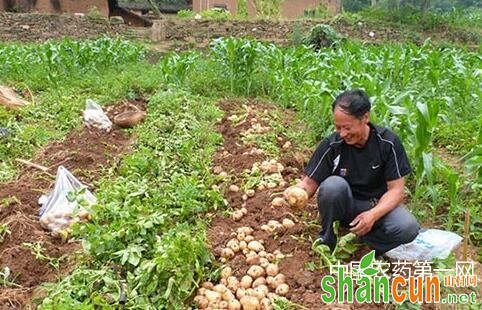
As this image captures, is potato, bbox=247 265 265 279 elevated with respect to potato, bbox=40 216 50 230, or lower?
elevated

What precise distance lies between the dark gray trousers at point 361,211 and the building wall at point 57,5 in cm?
1812

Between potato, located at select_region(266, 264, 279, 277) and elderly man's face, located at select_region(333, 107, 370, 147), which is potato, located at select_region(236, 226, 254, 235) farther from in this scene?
elderly man's face, located at select_region(333, 107, 370, 147)

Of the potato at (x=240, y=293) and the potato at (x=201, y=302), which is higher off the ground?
the potato at (x=240, y=293)

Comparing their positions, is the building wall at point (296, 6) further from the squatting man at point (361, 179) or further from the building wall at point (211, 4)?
the squatting man at point (361, 179)

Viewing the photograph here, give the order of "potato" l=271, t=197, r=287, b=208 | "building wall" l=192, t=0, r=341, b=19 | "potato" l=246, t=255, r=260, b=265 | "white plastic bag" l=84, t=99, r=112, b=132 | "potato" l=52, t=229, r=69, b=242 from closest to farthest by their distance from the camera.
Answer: "potato" l=246, t=255, r=260, b=265
"potato" l=52, t=229, r=69, b=242
"potato" l=271, t=197, r=287, b=208
"white plastic bag" l=84, t=99, r=112, b=132
"building wall" l=192, t=0, r=341, b=19

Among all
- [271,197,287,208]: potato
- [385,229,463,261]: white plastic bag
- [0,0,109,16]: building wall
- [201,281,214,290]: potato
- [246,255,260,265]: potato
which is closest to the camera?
[201,281,214,290]: potato

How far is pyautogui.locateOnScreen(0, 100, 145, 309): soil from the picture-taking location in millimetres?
3283

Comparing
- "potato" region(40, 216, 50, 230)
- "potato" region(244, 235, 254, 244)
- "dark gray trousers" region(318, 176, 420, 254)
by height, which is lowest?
"potato" region(40, 216, 50, 230)

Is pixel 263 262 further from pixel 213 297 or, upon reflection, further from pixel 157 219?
pixel 157 219

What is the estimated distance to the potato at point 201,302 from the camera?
2.87 meters

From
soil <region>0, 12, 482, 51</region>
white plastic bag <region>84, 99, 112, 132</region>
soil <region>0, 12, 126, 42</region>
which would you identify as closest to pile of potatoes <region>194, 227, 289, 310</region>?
white plastic bag <region>84, 99, 112, 132</region>

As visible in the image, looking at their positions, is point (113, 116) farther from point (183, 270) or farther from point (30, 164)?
point (183, 270)

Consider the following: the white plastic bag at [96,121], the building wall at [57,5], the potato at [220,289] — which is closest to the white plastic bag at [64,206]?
the potato at [220,289]

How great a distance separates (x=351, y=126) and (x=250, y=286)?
1.12 metres
